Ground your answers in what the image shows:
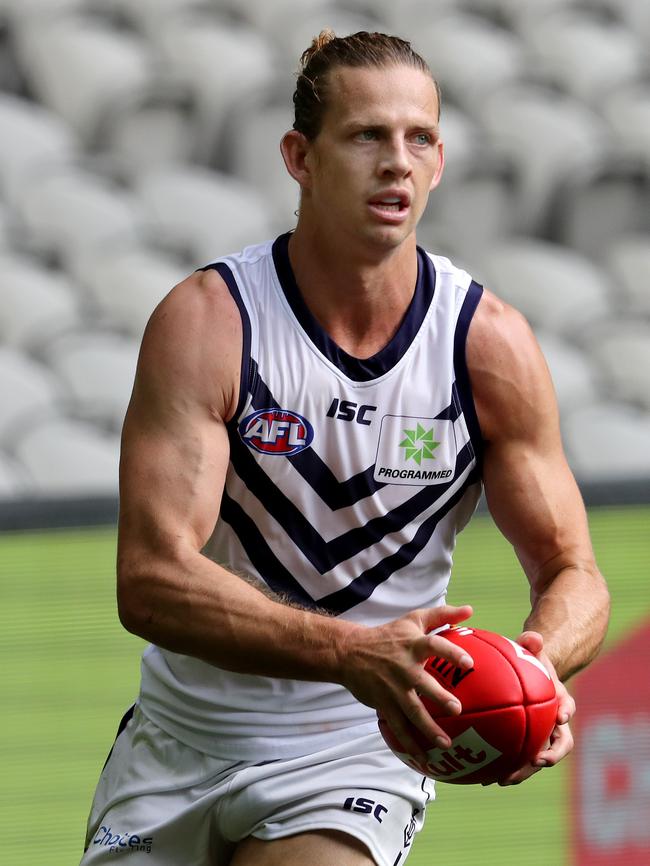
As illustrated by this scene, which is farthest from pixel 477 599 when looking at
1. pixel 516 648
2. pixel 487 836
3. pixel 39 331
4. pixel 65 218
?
pixel 65 218

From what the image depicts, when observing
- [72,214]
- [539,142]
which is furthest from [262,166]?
[539,142]

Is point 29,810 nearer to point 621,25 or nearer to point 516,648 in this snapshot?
point 516,648

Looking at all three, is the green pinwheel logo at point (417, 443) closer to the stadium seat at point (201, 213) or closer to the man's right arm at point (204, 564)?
the man's right arm at point (204, 564)

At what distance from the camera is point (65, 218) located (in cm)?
812

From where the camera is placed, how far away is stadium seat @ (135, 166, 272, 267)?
8.14 metres

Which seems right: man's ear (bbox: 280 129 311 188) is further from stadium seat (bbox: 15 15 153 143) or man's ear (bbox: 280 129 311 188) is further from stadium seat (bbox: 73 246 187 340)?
stadium seat (bbox: 15 15 153 143)

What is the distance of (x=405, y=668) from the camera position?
241 cm

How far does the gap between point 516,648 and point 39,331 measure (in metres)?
5.12

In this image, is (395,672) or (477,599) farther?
(477,599)

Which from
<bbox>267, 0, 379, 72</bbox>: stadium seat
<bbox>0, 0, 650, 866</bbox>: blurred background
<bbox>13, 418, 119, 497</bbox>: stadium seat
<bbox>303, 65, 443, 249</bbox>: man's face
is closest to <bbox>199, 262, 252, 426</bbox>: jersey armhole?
<bbox>303, 65, 443, 249</bbox>: man's face

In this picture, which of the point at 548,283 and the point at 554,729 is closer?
the point at 554,729

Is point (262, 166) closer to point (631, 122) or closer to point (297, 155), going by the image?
point (631, 122)

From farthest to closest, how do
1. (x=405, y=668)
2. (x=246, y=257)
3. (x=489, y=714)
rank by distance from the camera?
(x=246, y=257)
(x=489, y=714)
(x=405, y=668)

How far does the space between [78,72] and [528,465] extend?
6.45 m
